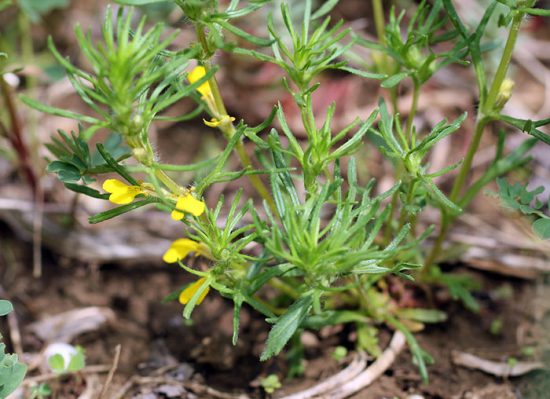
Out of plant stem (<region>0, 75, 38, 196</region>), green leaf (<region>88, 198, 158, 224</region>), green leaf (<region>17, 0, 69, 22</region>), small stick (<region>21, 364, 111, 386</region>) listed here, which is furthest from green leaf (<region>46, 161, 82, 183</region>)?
green leaf (<region>17, 0, 69, 22</region>)

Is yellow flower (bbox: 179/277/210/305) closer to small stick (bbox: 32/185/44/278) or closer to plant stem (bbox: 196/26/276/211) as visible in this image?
plant stem (bbox: 196/26/276/211)

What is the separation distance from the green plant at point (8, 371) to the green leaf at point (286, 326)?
743 mm

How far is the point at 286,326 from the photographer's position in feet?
6.20

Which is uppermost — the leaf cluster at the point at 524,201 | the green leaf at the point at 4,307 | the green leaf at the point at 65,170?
the green leaf at the point at 65,170

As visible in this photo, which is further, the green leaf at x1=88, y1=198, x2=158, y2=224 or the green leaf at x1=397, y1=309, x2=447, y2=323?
the green leaf at x1=397, y1=309, x2=447, y2=323

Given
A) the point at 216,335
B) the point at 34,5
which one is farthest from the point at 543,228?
the point at 34,5

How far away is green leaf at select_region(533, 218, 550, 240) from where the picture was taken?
79.3 inches

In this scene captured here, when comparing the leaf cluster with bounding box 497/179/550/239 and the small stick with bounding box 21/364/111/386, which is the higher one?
the leaf cluster with bounding box 497/179/550/239

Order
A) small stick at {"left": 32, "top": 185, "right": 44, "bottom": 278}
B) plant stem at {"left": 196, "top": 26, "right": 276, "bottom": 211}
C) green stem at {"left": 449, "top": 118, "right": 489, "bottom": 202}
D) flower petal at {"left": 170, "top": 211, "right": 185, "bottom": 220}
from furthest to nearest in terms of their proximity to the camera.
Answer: small stick at {"left": 32, "top": 185, "right": 44, "bottom": 278}, green stem at {"left": 449, "top": 118, "right": 489, "bottom": 202}, plant stem at {"left": 196, "top": 26, "right": 276, "bottom": 211}, flower petal at {"left": 170, "top": 211, "right": 185, "bottom": 220}

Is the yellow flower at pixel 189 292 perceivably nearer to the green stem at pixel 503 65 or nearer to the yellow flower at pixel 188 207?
the yellow flower at pixel 188 207

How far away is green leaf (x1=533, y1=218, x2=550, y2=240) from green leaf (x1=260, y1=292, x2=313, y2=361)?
30.3 inches

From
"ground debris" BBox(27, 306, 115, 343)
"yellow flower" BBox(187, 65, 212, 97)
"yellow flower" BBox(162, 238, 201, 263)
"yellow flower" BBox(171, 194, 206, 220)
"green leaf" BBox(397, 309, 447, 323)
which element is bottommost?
"ground debris" BBox(27, 306, 115, 343)

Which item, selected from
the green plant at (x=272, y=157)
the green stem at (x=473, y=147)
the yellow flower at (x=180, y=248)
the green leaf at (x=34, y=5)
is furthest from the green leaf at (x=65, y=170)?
the green leaf at (x=34, y=5)

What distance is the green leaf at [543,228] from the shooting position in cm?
201
